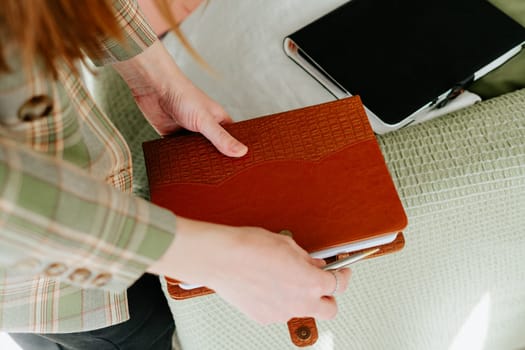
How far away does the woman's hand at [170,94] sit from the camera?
63cm

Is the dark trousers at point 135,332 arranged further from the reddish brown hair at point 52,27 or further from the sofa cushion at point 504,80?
the sofa cushion at point 504,80

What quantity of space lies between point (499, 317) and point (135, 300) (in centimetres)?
61

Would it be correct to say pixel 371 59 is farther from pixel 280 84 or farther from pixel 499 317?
pixel 499 317

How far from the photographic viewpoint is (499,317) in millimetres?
912

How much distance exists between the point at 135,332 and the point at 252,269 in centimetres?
37

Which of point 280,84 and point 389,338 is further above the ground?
point 280,84

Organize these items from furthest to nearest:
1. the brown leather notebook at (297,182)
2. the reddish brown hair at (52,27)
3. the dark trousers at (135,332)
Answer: the dark trousers at (135,332) → the brown leather notebook at (297,182) → the reddish brown hair at (52,27)

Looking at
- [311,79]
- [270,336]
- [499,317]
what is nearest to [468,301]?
[499,317]

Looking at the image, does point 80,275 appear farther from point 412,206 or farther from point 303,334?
point 412,206

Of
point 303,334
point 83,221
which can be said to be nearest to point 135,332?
point 303,334

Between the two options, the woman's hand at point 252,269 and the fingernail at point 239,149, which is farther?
the fingernail at point 239,149

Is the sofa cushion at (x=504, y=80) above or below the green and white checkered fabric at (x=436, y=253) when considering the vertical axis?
above

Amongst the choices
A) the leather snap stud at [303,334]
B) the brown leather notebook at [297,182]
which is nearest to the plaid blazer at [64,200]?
the brown leather notebook at [297,182]

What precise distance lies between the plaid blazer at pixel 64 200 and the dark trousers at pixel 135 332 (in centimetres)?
29
